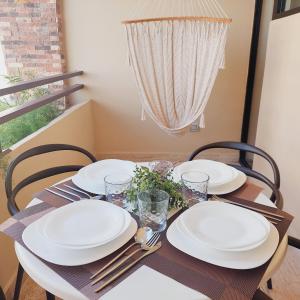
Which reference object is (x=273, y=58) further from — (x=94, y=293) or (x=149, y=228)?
(x=94, y=293)

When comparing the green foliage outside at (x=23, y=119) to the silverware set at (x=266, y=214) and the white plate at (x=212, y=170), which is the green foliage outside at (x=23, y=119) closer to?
the white plate at (x=212, y=170)

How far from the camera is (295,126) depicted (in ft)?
6.18

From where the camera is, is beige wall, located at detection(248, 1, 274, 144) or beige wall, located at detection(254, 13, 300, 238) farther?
beige wall, located at detection(248, 1, 274, 144)

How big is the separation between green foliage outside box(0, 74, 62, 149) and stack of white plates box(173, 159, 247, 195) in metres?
1.01

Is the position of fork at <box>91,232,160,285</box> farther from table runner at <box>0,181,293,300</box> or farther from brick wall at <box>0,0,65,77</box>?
brick wall at <box>0,0,65,77</box>

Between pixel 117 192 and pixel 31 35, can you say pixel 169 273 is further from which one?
pixel 31 35

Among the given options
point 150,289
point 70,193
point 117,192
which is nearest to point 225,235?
point 150,289

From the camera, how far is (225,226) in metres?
0.90

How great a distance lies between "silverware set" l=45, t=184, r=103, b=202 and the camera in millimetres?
1117

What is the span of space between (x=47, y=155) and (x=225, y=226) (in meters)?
1.55

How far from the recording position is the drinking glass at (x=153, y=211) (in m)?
0.92

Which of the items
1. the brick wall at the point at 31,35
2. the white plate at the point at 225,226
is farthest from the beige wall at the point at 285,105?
the brick wall at the point at 31,35

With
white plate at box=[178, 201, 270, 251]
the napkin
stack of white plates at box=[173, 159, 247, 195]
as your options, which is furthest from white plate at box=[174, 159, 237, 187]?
the napkin

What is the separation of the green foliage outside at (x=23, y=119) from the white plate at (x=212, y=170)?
1.00 metres
